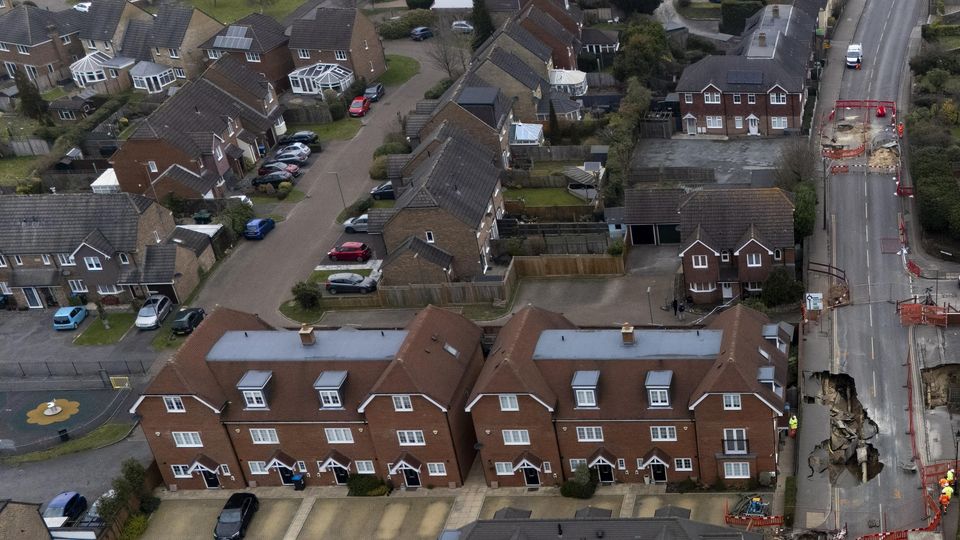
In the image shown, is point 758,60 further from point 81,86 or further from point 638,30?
point 81,86

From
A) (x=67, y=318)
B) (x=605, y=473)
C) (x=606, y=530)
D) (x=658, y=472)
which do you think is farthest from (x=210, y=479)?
(x=606, y=530)

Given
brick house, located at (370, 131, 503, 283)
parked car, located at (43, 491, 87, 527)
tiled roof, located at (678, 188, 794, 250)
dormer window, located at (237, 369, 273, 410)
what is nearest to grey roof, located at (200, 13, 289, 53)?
A: brick house, located at (370, 131, 503, 283)

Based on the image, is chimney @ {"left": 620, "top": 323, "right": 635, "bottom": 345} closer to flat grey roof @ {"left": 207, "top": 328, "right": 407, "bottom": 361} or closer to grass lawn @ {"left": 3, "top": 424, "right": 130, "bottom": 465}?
flat grey roof @ {"left": 207, "top": 328, "right": 407, "bottom": 361}

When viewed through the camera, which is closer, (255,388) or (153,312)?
(255,388)

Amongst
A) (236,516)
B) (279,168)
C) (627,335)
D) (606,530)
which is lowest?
(279,168)

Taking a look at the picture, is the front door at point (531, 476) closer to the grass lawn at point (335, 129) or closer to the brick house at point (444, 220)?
the brick house at point (444, 220)

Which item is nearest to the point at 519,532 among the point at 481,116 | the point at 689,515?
the point at 689,515

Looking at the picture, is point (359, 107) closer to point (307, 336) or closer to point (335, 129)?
point (335, 129)
